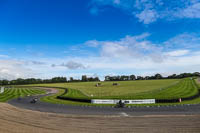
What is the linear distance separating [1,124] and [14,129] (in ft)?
7.34

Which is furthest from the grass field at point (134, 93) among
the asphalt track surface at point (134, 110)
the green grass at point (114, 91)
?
the asphalt track surface at point (134, 110)

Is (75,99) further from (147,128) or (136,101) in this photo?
(147,128)

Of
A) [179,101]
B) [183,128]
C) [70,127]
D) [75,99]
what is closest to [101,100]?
[75,99]

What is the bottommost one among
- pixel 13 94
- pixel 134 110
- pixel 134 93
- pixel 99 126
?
pixel 13 94

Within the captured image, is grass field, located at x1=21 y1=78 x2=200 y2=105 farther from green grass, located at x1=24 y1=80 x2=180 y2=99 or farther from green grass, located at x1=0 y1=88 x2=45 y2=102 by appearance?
green grass, located at x1=0 y1=88 x2=45 y2=102

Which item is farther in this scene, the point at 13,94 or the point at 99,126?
the point at 13,94

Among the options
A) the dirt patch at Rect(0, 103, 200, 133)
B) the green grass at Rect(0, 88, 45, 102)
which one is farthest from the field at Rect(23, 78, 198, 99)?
the dirt patch at Rect(0, 103, 200, 133)

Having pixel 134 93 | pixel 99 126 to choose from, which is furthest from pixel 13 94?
pixel 99 126

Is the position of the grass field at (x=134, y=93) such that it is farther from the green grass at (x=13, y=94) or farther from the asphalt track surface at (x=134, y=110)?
the green grass at (x=13, y=94)

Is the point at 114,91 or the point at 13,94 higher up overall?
the point at 114,91

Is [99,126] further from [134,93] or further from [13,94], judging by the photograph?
[13,94]

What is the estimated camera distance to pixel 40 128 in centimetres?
1520

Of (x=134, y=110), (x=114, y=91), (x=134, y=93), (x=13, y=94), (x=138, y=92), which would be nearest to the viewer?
(x=134, y=110)

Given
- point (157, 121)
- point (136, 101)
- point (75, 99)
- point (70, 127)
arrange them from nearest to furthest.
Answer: point (70, 127) < point (157, 121) < point (136, 101) < point (75, 99)
